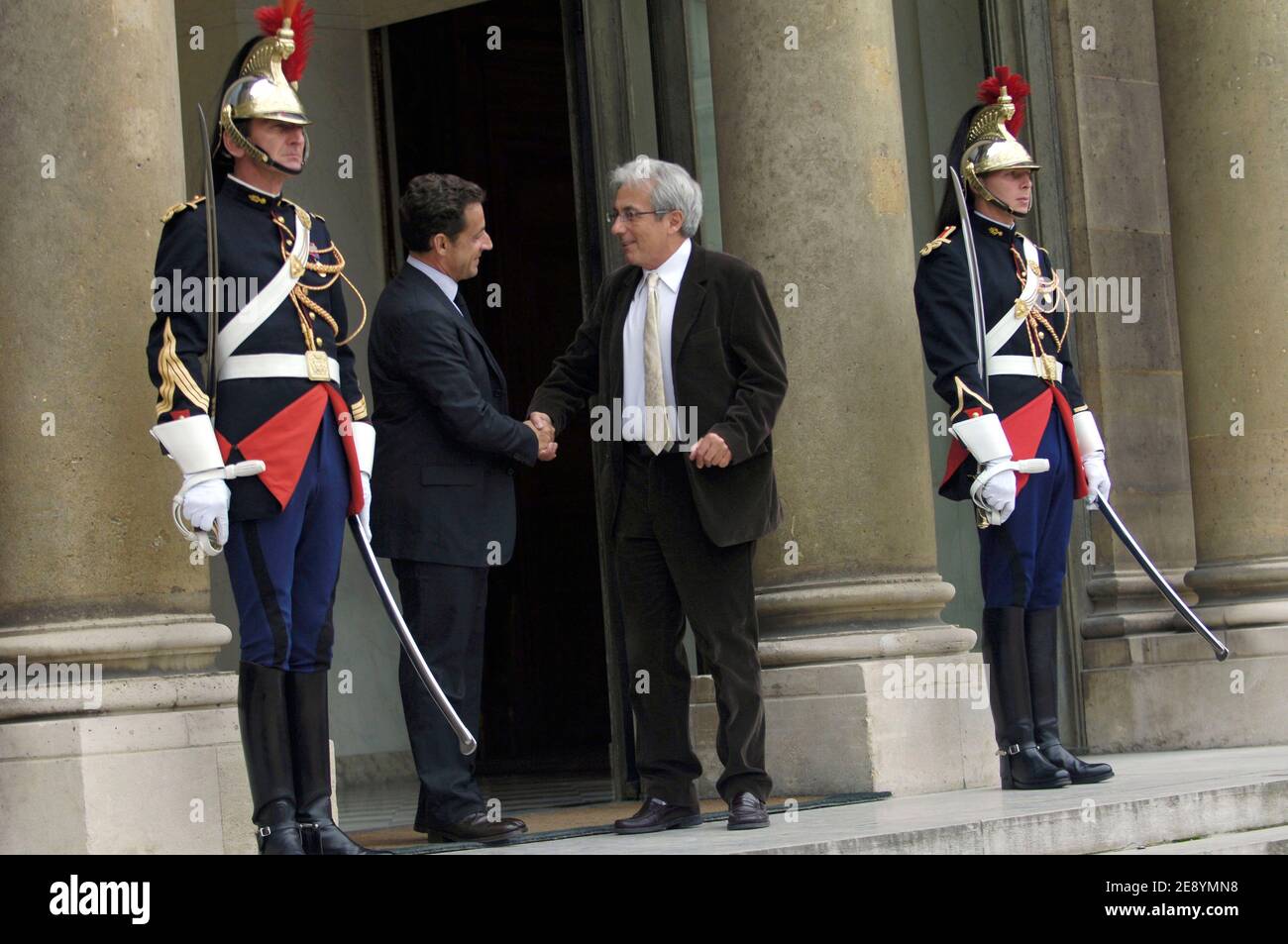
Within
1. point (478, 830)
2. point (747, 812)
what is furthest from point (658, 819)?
point (478, 830)

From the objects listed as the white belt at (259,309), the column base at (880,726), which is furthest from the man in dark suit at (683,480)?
the white belt at (259,309)

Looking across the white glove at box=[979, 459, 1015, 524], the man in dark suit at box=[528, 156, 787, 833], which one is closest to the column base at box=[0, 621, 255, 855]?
the man in dark suit at box=[528, 156, 787, 833]

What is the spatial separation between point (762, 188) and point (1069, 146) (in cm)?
269

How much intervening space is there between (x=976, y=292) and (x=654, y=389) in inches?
51.9

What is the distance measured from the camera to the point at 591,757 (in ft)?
38.7

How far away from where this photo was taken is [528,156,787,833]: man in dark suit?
6805 mm

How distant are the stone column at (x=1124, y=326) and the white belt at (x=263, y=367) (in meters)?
4.98

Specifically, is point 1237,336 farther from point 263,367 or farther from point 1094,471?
point 263,367

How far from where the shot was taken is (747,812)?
6.66 metres

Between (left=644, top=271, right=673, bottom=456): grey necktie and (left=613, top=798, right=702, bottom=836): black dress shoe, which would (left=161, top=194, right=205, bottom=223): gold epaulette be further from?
(left=613, top=798, right=702, bottom=836): black dress shoe

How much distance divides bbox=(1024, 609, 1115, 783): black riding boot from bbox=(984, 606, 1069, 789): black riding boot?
0.05 metres
